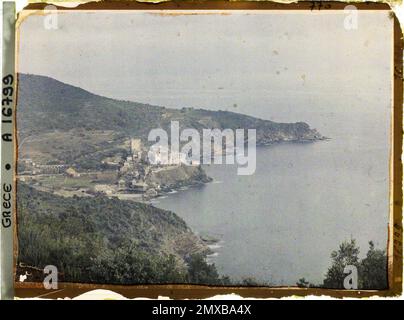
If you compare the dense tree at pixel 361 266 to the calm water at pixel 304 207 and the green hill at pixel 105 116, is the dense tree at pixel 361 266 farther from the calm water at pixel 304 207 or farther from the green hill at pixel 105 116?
the green hill at pixel 105 116

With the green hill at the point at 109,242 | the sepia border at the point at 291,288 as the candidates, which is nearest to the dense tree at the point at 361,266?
the sepia border at the point at 291,288

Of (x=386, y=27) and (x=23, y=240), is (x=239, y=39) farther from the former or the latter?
(x=23, y=240)

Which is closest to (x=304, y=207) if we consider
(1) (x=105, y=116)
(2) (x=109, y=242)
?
(2) (x=109, y=242)

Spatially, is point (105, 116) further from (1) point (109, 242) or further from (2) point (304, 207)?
(2) point (304, 207)

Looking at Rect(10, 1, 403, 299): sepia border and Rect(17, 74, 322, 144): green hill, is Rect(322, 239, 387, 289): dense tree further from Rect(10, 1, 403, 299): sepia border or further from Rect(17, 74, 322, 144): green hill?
Rect(17, 74, 322, 144): green hill

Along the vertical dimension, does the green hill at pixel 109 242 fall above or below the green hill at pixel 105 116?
below

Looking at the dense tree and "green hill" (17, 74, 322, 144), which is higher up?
"green hill" (17, 74, 322, 144)

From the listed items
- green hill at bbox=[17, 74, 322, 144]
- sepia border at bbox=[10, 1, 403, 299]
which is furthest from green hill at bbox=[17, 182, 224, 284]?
green hill at bbox=[17, 74, 322, 144]
